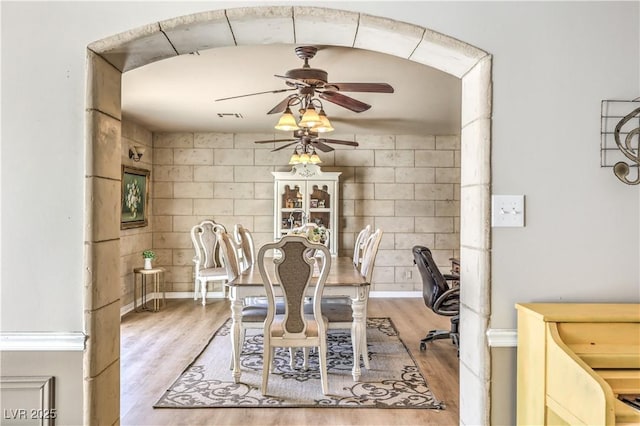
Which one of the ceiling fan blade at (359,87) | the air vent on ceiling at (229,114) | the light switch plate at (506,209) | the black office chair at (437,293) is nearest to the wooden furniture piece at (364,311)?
the black office chair at (437,293)

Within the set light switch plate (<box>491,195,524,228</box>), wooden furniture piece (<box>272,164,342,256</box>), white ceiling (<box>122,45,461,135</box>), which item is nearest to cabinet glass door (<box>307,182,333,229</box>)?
wooden furniture piece (<box>272,164,342,256</box>)

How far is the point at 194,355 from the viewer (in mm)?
3932

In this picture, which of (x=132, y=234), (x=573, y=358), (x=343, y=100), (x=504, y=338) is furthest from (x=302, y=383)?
(x=132, y=234)

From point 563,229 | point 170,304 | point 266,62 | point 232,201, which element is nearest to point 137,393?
point 266,62

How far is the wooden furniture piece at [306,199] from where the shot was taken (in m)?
6.27

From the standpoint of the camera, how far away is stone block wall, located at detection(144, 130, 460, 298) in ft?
21.7

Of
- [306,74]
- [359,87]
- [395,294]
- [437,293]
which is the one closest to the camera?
[306,74]

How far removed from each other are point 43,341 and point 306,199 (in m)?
4.66

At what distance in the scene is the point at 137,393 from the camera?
121 inches

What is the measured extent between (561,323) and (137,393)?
267 cm

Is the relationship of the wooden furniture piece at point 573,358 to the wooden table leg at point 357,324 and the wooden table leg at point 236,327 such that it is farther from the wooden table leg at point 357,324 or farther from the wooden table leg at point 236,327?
the wooden table leg at point 236,327

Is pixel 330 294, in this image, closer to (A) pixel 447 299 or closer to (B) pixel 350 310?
(B) pixel 350 310

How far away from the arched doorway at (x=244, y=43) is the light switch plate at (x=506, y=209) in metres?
0.03

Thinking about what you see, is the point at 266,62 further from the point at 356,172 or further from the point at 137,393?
the point at 356,172
